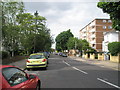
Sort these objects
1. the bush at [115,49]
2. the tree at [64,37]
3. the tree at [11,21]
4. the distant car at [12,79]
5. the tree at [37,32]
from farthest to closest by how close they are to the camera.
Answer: the tree at [64,37] → the tree at [37,32] → the bush at [115,49] → the tree at [11,21] → the distant car at [12,79]

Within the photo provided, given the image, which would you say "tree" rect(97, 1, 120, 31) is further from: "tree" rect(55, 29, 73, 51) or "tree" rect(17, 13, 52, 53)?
"tree" rect(55, 29, 73, 51)

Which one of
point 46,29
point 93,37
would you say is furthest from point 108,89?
point 93,37

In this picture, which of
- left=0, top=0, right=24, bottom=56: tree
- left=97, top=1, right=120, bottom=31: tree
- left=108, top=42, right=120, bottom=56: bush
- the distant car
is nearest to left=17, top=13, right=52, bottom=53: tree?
left=0, top=0, right=24, bottom=56: tree

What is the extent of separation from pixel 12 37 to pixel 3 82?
2017 cm

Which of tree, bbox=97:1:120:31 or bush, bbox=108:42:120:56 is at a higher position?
tree, bbox=97:1:120:31

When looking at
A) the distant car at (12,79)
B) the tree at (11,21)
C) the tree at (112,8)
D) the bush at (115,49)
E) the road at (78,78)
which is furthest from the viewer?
the bush at (115,49)

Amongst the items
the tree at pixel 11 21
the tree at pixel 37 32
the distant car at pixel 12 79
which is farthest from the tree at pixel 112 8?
the tree at pixel 37 32

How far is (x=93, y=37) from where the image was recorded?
236 feet

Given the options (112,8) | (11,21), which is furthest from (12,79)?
(11,21)

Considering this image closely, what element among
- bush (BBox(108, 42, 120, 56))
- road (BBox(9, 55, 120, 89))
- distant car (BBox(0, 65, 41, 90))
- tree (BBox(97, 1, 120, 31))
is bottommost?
road (BBox(9, 55, 120, 89))

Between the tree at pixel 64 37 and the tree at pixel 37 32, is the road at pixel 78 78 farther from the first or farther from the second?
the tree at pixel 64 37

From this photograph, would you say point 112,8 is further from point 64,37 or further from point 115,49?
point 64,37

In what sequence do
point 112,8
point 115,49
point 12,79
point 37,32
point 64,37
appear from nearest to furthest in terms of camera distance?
point 12,79
point 112,8
point 115,49
point 37,32
point 64,37

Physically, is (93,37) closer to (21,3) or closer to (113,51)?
(113,51)
